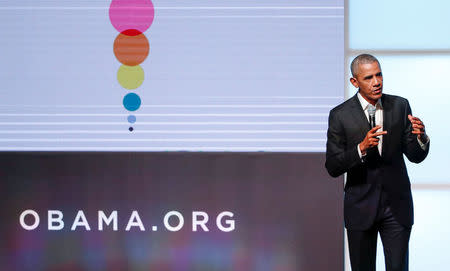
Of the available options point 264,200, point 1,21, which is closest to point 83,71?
point 1,21

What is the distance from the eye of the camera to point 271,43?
15.6ft

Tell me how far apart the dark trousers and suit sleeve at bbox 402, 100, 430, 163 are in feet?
0.84

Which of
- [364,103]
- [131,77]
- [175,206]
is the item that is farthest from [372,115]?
[131,77]

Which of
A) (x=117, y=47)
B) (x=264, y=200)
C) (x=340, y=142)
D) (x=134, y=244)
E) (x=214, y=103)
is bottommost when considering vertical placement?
(x=134, y=244)

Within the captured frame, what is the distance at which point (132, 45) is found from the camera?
4.82m

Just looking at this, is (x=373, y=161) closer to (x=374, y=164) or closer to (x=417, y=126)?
(x=374, y=164)

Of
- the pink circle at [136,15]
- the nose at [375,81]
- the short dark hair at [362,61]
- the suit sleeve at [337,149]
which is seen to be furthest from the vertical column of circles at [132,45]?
the nose at [375,81]

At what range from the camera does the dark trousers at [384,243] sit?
131 inches

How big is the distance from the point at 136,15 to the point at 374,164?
229 cm

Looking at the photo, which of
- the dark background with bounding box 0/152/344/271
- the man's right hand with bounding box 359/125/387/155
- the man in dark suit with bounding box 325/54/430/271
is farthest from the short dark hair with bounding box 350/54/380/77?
the dark background with bounding box 0/152/344/271

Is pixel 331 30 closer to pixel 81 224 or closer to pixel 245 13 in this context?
pixel 245 13

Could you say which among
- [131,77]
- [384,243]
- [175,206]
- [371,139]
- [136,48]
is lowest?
[384,243]

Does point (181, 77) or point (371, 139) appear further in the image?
point (181, 77)

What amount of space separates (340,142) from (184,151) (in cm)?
164
